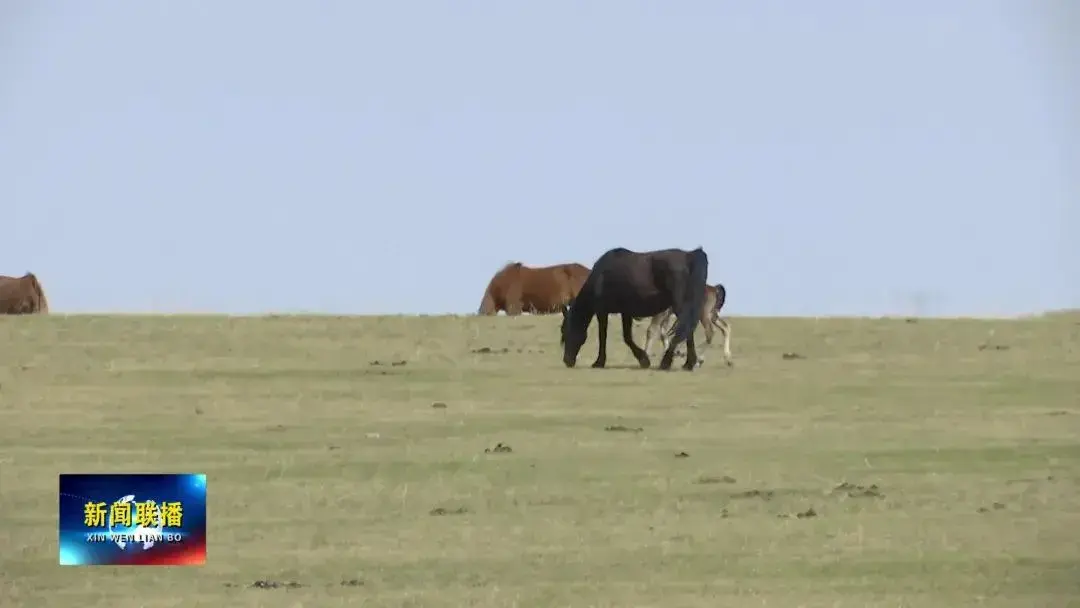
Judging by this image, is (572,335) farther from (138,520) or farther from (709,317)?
(138,520)

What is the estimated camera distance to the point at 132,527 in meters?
12.9

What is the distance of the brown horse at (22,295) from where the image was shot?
36219 millimetres

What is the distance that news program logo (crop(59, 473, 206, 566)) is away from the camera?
503 inches

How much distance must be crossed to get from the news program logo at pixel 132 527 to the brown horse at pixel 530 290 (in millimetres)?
24076

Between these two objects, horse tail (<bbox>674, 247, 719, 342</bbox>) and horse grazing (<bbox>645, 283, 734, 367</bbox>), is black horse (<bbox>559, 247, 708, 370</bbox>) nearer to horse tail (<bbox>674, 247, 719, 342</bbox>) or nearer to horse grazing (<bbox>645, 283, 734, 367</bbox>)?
horse tail (<bbox>674, 247, 719, 342</bbox>)

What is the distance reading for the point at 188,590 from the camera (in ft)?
40.0

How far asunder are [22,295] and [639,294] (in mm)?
13849

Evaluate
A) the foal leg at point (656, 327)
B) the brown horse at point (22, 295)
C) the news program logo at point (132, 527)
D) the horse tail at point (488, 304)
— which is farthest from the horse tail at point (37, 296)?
the news program logo at point (132, 527)

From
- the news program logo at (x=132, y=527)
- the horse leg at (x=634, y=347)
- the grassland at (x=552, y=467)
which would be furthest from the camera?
the horse leg at (x=634, y=347)

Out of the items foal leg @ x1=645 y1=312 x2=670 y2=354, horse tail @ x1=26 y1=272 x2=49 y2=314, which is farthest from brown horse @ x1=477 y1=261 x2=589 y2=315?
foal leg @ x1=645 y1=312 x2=670 y2=354

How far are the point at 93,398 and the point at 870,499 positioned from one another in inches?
360

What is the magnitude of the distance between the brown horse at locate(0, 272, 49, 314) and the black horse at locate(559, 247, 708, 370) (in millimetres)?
12881

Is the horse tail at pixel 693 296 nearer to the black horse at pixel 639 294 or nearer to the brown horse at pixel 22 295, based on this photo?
the black horse at pixel 639 294

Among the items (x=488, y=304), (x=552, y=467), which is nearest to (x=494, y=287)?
(x=488, y=304)
